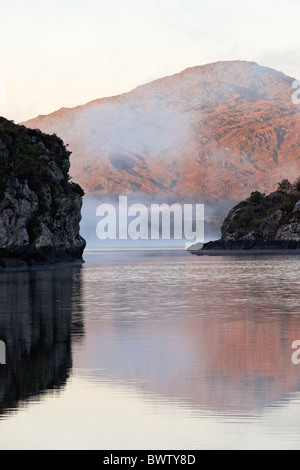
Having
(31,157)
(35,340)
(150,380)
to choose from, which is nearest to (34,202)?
(31,157)

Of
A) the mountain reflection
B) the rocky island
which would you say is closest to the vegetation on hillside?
the rocky island

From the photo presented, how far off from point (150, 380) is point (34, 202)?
4271 inches

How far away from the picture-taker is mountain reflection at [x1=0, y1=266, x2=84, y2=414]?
19.5m

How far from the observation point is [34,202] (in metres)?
126

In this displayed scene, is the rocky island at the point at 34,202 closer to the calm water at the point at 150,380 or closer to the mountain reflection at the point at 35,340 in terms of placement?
the mountain reflection at the point at 35,340

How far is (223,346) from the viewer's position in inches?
1061

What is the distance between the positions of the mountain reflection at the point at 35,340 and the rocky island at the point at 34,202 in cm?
6514

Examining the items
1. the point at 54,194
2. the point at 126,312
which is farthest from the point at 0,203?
the point at 126,312

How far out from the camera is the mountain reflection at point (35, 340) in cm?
1950

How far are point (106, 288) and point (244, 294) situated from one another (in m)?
15.6

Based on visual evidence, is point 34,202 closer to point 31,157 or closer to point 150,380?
point 31,157

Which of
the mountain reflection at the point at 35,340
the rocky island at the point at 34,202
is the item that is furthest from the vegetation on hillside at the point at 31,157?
the mountain reflection at the point at 35,340

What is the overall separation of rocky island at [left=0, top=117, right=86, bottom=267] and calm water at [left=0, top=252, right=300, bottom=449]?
8003cm

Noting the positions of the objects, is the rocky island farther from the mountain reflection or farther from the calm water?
the calm water
